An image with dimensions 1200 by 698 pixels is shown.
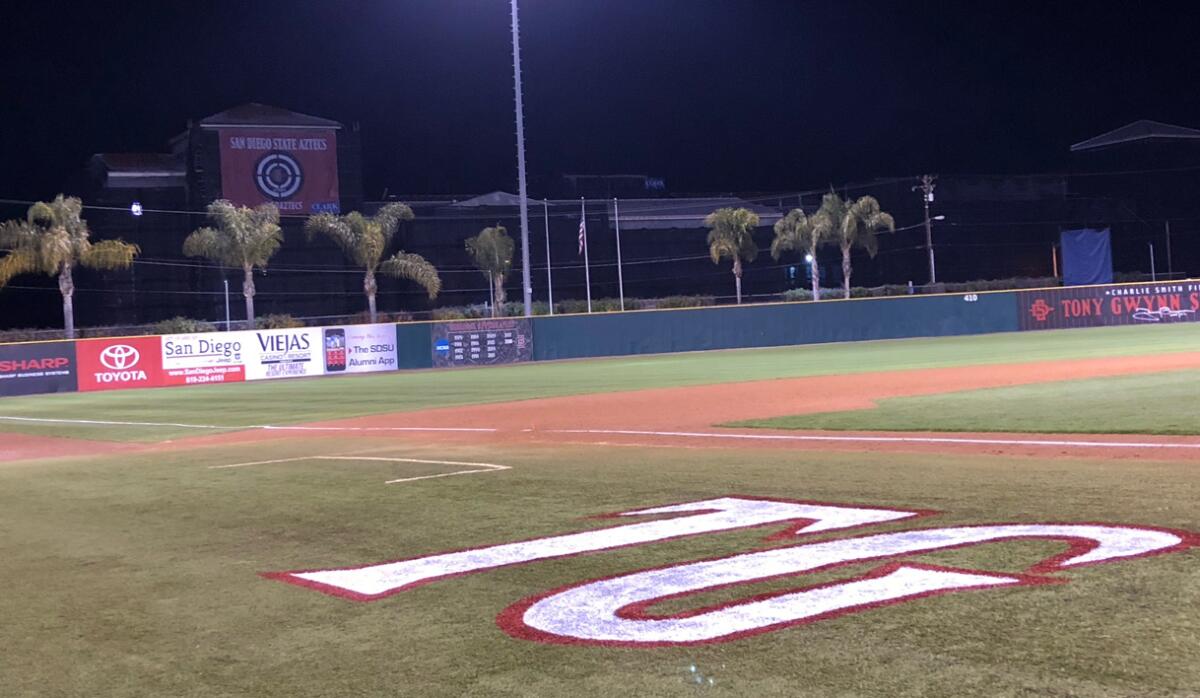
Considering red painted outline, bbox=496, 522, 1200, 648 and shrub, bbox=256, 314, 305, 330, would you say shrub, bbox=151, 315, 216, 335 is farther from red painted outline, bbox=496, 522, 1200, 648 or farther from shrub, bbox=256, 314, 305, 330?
red painted outline, bbox=496, 522, 1200, 648

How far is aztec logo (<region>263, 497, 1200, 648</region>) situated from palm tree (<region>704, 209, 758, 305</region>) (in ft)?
205

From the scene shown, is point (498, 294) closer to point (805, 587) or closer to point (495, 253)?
point (495, 253)

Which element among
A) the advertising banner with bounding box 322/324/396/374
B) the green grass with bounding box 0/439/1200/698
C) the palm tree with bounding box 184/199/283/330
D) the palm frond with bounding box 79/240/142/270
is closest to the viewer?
the green grass with bounding box 0/439/1200/698

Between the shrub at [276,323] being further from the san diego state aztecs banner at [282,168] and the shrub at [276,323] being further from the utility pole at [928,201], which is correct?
the utility pole at [928,201]

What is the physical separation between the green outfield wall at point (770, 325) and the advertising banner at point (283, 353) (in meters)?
8.89

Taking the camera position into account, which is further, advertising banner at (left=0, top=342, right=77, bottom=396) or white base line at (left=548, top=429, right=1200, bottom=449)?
advertising banner at (left=0, top=342, right=77, bottom=396)

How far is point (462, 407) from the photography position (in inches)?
913

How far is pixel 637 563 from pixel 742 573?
2.23 feet

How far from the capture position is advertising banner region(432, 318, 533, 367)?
4425 cm

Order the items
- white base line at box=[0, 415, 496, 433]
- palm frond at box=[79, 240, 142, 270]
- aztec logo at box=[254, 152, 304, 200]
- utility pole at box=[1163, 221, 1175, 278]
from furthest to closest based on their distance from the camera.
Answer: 1. utility pole at box=[1163, 221, 1175, 278]
2. aztec logo at box=[254, 152, 304, 200]
3. palm frond at box=[79, 240, 142, 270]
4. white base line at box=[0, 415, 496, 433]

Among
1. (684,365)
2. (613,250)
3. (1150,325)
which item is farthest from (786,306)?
(613,250)

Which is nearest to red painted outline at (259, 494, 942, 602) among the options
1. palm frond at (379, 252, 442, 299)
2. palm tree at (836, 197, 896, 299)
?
palm frond at (379, 252, 442, 299)

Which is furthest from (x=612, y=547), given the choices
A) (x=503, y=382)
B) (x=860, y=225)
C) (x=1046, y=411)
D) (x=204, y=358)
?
(x=860, y=225)

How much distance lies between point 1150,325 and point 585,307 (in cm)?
3219
